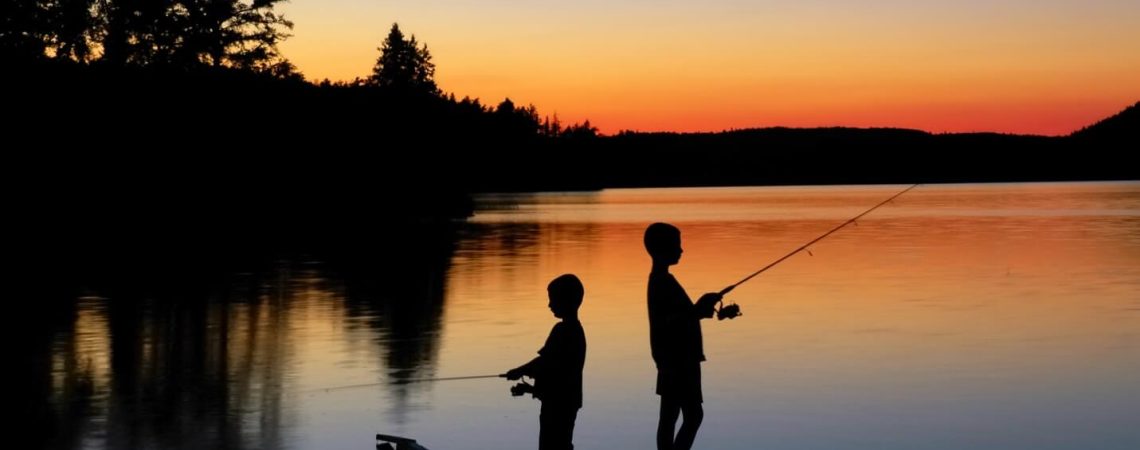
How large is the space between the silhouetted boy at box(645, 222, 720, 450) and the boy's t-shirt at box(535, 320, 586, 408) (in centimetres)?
84

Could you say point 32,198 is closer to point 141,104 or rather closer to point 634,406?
point 141,104

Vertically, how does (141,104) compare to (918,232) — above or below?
above

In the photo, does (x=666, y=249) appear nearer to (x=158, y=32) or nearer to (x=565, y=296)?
(x=565, y=296)

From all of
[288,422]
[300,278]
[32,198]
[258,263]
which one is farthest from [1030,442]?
[32,198]

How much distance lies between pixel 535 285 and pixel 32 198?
2503 cm

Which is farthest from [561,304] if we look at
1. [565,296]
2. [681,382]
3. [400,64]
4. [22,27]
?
[400,64]

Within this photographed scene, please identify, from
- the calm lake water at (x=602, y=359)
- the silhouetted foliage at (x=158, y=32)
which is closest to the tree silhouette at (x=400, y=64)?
the silhouetted foliage at (x=158, y=32)

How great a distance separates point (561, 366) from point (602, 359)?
771cm

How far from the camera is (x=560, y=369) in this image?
8047mm

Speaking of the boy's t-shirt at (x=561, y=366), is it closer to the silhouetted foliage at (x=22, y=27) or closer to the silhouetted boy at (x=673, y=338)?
the silhouetted boy at (x=673, y=338)

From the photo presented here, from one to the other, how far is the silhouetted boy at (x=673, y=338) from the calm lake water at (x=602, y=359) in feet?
5.35

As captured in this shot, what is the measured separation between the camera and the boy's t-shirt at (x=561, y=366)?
26.4 ft

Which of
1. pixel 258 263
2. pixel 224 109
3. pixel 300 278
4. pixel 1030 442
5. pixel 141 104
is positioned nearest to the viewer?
pixel 1030 442

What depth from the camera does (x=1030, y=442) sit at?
1062 centimetres
